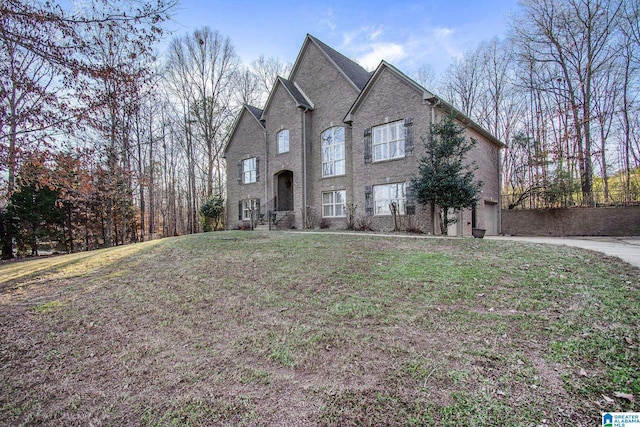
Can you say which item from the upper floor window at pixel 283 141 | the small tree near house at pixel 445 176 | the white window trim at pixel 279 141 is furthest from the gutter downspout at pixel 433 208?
the upper floor window at pixel 283 141

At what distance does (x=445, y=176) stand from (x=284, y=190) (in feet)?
34.7

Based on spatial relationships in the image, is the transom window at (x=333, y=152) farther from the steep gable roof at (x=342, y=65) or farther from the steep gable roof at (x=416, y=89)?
the steep gable roof at (x=342, y=65)

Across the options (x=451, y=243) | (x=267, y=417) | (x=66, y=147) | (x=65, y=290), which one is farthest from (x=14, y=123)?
(x=451, y=243)

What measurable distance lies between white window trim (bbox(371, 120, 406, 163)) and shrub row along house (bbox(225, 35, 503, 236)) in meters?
0.05

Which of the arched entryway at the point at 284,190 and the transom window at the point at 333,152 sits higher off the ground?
the transom window at the point at 333,152

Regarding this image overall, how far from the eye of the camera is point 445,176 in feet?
35.3

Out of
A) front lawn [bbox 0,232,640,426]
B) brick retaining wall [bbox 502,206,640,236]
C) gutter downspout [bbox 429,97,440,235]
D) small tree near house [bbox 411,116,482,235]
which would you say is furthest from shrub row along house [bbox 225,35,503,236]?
front lawn [bbox 0,232,640,426]

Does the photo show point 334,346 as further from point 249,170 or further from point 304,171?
point 249,170

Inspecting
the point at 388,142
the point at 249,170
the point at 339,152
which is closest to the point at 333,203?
the point at 339,152

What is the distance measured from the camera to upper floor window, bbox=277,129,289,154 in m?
17.5

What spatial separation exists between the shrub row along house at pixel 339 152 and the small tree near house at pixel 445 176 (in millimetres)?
885

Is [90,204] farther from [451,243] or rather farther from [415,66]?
[415,66]

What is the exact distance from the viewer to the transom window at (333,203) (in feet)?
51.9

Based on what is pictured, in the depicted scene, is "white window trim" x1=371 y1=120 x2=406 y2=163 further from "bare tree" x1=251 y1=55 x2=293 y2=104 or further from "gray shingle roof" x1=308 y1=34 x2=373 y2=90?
"bare tree" x1=251 y1=55 x2=293 y2=104
